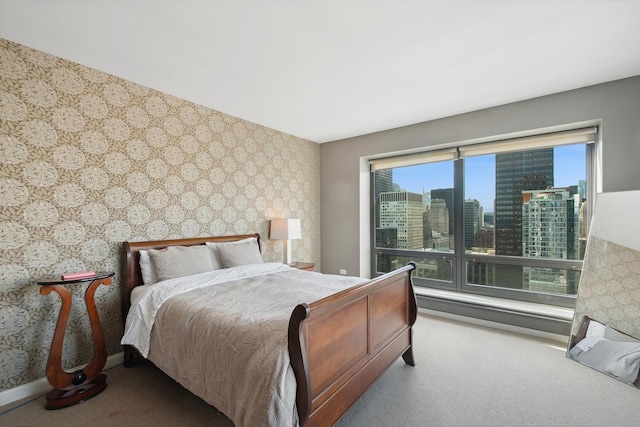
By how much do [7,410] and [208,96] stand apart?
2997 millimetres

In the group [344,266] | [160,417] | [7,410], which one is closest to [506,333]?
[344,266]

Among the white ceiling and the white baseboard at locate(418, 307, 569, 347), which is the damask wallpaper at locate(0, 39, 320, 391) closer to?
the white ceiling

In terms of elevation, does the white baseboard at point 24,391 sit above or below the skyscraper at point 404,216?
below

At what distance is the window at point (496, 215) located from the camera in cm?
313

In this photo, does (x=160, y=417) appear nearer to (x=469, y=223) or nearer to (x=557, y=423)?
(x=557, y=423)

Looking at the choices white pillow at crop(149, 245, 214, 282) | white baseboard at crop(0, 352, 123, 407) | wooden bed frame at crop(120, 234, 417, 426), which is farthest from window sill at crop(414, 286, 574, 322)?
white baseboard at crop(0, 352, 123, 407)

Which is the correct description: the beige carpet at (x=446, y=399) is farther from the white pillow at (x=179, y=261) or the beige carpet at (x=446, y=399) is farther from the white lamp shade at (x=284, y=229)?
the white lamp shade at (x=284, y=229)

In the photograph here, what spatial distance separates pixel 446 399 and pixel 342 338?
105 centimetres

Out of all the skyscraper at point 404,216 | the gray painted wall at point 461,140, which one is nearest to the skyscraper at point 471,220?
the skyscraper at point 404,216

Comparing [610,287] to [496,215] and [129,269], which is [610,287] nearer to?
[496,215]

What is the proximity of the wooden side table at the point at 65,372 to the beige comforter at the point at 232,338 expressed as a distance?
25 cm

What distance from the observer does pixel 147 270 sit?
2562 millimetres

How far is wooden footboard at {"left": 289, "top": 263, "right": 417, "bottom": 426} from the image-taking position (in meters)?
1.33

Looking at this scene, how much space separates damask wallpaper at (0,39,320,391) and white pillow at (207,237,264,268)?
0.32 m
